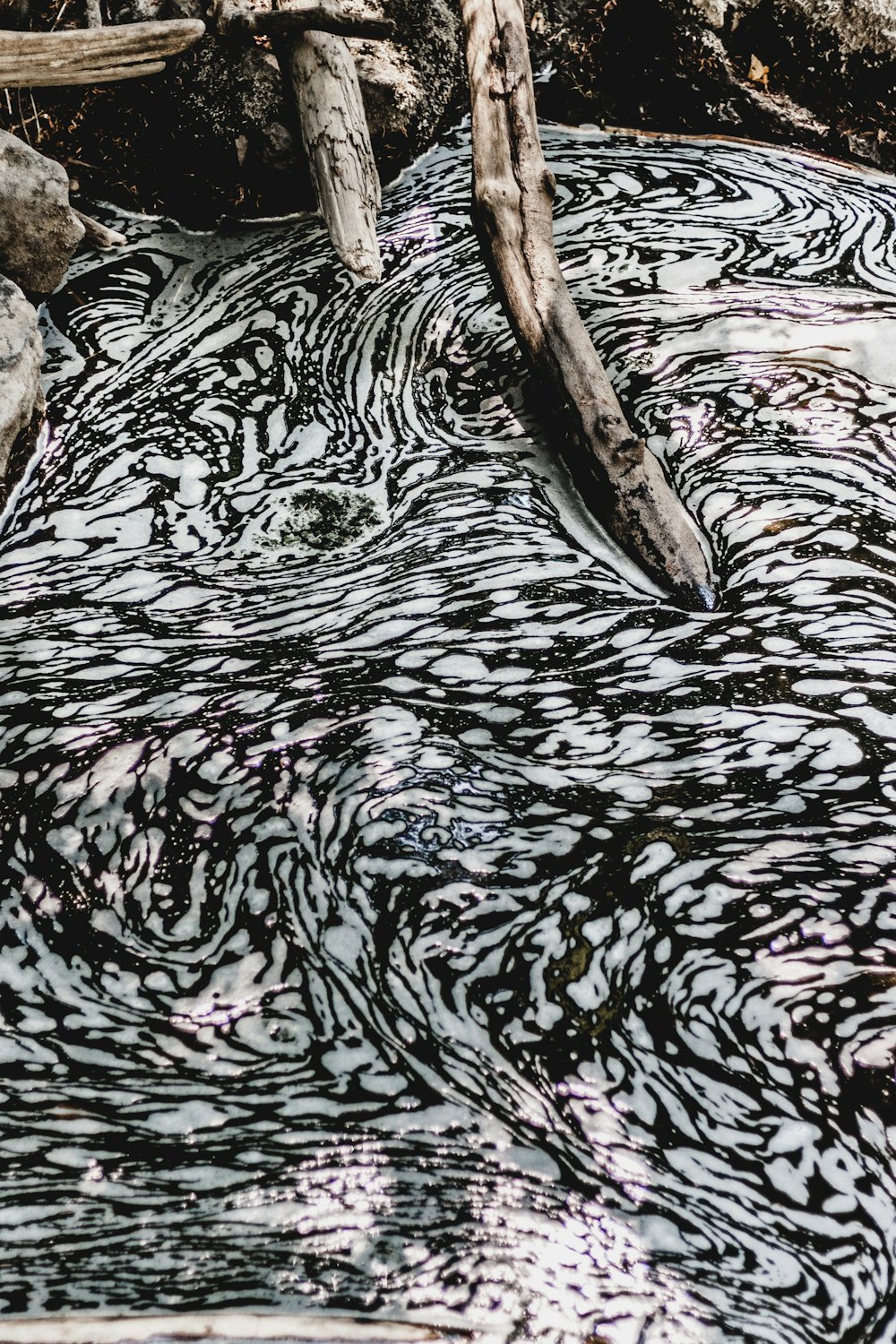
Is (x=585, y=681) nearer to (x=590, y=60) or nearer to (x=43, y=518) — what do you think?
(x=43, y=518)

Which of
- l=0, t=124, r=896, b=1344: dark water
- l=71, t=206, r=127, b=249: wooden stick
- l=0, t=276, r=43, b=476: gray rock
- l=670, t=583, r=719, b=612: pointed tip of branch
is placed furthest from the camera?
l=71, t=206, r=127, b=249: wooden stick

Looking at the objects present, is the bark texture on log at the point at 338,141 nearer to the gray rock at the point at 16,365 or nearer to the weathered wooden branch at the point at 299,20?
the weathered wooden branch at the point at 299,20

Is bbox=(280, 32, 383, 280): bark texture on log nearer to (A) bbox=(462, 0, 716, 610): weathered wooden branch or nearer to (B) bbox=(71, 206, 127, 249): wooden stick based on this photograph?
(A) bbox=(462, 0, 716, 610): weathered wooden branch

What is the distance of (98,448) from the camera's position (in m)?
3.42

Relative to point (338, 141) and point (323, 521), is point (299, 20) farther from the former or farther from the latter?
point (323, 521)

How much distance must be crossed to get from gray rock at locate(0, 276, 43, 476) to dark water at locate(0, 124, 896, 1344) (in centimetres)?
15

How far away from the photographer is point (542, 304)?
3.48m

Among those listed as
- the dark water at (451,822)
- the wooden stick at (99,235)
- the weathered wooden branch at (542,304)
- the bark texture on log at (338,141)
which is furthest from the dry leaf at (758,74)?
the wooden stick at (99,235)

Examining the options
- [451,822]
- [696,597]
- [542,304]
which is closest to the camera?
[451,822]

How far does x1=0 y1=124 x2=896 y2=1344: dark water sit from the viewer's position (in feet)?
5.49

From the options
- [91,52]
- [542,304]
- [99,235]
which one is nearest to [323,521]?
[542,304]

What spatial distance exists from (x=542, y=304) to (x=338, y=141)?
45.2 inches

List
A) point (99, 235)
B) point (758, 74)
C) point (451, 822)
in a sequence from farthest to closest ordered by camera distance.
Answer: point (758, 74)
point (99, 235)
point (451, 822)

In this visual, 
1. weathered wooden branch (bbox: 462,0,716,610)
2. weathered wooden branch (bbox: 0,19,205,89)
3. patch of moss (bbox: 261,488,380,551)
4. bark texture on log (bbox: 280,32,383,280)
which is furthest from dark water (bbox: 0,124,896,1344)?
weathered wooden branch (bbox: 0,19,205,89)
